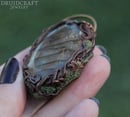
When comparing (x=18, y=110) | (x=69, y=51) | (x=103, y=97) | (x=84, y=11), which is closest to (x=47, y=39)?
(x=69, y=51)

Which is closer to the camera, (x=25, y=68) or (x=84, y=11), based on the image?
(x=25, y=68)

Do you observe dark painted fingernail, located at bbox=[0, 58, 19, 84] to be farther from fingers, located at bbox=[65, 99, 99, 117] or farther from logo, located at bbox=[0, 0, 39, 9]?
logo, located at bbox=[0, 0, 39, 9]

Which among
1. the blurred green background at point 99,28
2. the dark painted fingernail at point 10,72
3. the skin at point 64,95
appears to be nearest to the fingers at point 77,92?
the skin at point 64,95

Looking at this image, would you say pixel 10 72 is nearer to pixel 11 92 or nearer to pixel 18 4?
pixel 11 92

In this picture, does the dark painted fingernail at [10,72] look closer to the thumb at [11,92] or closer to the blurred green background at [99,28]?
the thumb at [11,92]

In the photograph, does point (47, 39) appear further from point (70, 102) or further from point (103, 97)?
point (103, 97)

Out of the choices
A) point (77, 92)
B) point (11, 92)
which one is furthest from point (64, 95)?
point (11, 92)
